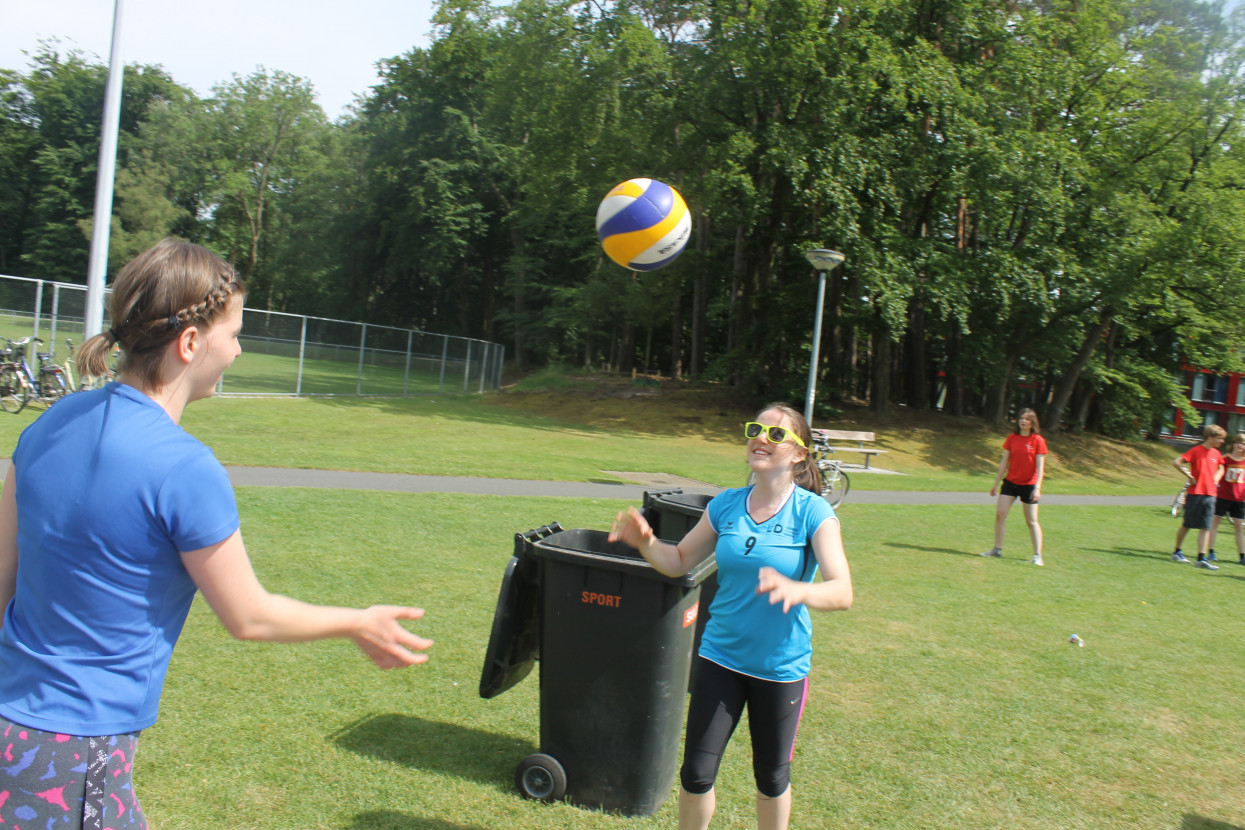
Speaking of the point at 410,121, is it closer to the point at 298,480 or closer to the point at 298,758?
the point at 298,480

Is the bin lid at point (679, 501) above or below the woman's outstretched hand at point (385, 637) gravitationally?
below

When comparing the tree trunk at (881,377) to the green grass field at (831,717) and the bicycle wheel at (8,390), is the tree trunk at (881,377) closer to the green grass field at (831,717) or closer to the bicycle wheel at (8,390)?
the green grass field at (831,717)

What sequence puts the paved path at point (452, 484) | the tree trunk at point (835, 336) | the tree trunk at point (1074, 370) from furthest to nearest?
the tree trunk at point (1074, 370) < the tree trunk at point (835, 336) < the paved path at point (452, 484)

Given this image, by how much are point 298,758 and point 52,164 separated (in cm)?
6739

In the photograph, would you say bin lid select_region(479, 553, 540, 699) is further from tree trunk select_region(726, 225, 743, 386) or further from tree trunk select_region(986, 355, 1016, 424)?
tree trunk select_region(986, 355, 1016, 424)

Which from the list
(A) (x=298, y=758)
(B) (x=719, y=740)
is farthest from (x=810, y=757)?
(A) (x=298, y=758)

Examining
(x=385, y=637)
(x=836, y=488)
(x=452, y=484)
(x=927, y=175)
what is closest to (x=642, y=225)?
(x=452, y=484)

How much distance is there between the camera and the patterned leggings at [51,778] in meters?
1.55

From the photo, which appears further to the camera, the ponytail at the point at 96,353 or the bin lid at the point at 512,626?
the bin lid at the point at 512,626

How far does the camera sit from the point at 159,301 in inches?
63.0

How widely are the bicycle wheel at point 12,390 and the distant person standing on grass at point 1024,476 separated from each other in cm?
1603

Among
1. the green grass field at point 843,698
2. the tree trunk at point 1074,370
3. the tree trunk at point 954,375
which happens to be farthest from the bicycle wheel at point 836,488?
the tree trunk at point 1074,370

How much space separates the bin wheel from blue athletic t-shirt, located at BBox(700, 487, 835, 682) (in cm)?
97

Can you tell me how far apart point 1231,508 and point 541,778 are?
11626mm
